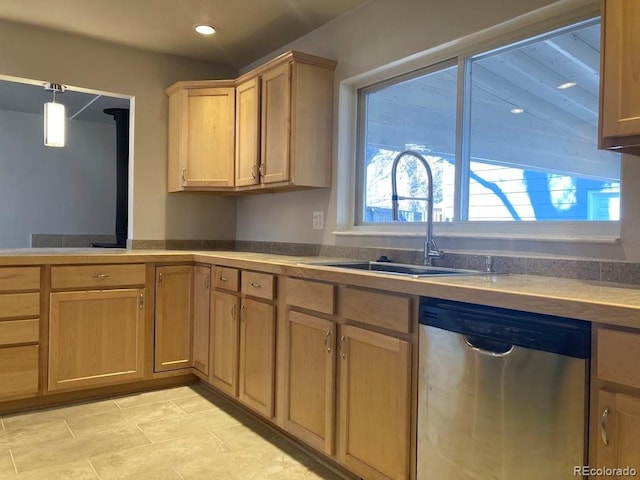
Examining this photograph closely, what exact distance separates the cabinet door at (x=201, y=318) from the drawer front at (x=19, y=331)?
2.92 feet

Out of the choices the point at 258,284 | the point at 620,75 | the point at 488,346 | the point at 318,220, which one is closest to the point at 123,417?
the point at 258,284

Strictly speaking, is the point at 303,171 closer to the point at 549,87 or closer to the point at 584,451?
the point at 549,87

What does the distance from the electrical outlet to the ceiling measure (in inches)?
46.7

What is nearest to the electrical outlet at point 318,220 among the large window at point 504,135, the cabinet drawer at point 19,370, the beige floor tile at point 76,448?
the large window at point 504,135

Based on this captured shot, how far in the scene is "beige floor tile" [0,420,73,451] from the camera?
244cm

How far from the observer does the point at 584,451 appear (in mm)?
1277

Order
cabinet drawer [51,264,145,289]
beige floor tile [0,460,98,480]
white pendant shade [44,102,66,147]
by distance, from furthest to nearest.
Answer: white pendant shade [44,102,66,147] → cabinet drawer [51,264,145,289] → beige floor tile [0,460,98,480]

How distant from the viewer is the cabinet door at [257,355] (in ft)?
8.17

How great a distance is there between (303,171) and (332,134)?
0.31 meters

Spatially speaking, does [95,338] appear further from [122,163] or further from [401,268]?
[122,163]

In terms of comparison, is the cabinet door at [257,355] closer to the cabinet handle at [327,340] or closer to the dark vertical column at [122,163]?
the cabinet handle at [327,340]

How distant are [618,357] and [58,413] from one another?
111 inches

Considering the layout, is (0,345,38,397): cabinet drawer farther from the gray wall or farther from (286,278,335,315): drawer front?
the gray wall

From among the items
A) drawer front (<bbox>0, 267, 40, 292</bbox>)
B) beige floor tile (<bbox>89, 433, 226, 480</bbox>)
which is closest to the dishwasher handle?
beige floor tile (<bbox>89, 433, 226, 480</bbox>)
